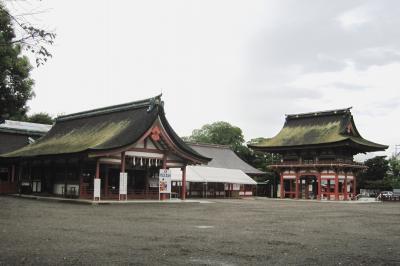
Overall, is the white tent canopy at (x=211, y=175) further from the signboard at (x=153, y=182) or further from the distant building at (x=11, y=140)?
the distant building at (x=11, y=140)

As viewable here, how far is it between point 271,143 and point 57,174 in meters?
27.3

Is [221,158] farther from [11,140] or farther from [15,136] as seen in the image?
[11,140]

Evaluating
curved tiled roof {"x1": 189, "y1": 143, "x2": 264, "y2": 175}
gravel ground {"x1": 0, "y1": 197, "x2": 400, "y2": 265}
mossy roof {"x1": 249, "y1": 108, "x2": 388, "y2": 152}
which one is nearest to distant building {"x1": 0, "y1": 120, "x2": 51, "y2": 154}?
curved tiled roof {"x1": 189, "y1": 143, "x2": 264, "y2": 175}

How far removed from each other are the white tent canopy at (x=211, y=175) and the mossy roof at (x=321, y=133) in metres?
5.35

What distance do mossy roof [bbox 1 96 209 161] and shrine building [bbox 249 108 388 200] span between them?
18.6m

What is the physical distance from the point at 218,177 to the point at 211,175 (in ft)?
2.57

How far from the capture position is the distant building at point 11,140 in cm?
3766

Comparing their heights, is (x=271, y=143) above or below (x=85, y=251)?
above

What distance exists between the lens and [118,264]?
791cm

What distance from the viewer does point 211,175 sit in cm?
4741

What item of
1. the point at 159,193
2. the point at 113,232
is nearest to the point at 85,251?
the point at 113,232

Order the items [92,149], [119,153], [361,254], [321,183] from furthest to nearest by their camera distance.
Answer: [321,183], [119,153], [92,149], [361,254]

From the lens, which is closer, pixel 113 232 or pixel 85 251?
pixel 85 251

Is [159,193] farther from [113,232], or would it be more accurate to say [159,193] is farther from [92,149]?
[113,232]
